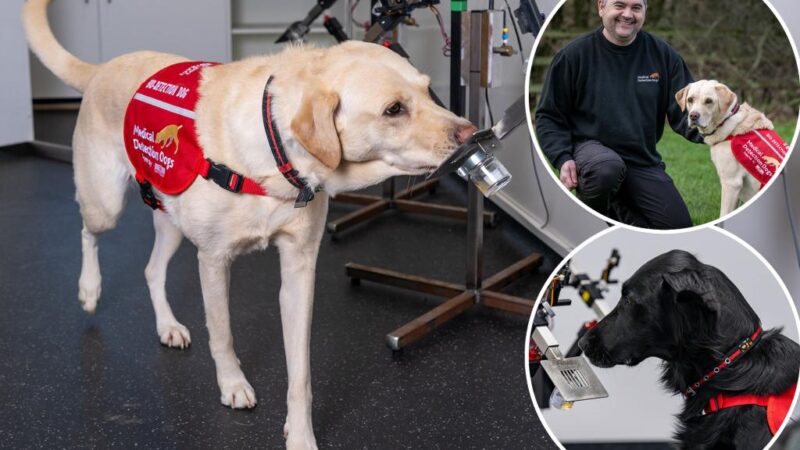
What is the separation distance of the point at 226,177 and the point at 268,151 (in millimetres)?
120

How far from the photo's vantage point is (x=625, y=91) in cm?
136

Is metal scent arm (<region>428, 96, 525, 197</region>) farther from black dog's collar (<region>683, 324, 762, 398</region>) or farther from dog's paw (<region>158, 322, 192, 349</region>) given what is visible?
dog's paw (<region>158, 322, 192, 349</region>)

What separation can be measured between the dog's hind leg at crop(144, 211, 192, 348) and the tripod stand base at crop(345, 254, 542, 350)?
600 mm

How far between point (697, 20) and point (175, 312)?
6.65 ft

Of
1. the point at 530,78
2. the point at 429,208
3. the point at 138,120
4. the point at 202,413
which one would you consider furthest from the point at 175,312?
the point at 530,78

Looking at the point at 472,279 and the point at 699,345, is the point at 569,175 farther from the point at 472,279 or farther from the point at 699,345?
the point at 472,279

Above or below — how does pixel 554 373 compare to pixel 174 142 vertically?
below

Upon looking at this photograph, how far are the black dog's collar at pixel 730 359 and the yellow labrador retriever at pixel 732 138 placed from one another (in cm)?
25

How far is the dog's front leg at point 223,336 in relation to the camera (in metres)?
2.21

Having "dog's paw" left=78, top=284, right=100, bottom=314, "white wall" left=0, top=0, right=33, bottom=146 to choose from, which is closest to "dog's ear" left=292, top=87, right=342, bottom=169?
"dog's paw" left=78, top=284, right=100, bottom=314

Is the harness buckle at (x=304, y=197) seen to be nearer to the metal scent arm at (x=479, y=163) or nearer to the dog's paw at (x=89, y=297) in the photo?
the metal scent arm at (x=479, y=163)

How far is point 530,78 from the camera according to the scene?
161 cm

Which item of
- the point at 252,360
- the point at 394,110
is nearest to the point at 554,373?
the point at 394,110

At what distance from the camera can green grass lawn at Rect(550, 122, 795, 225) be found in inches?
55.6
